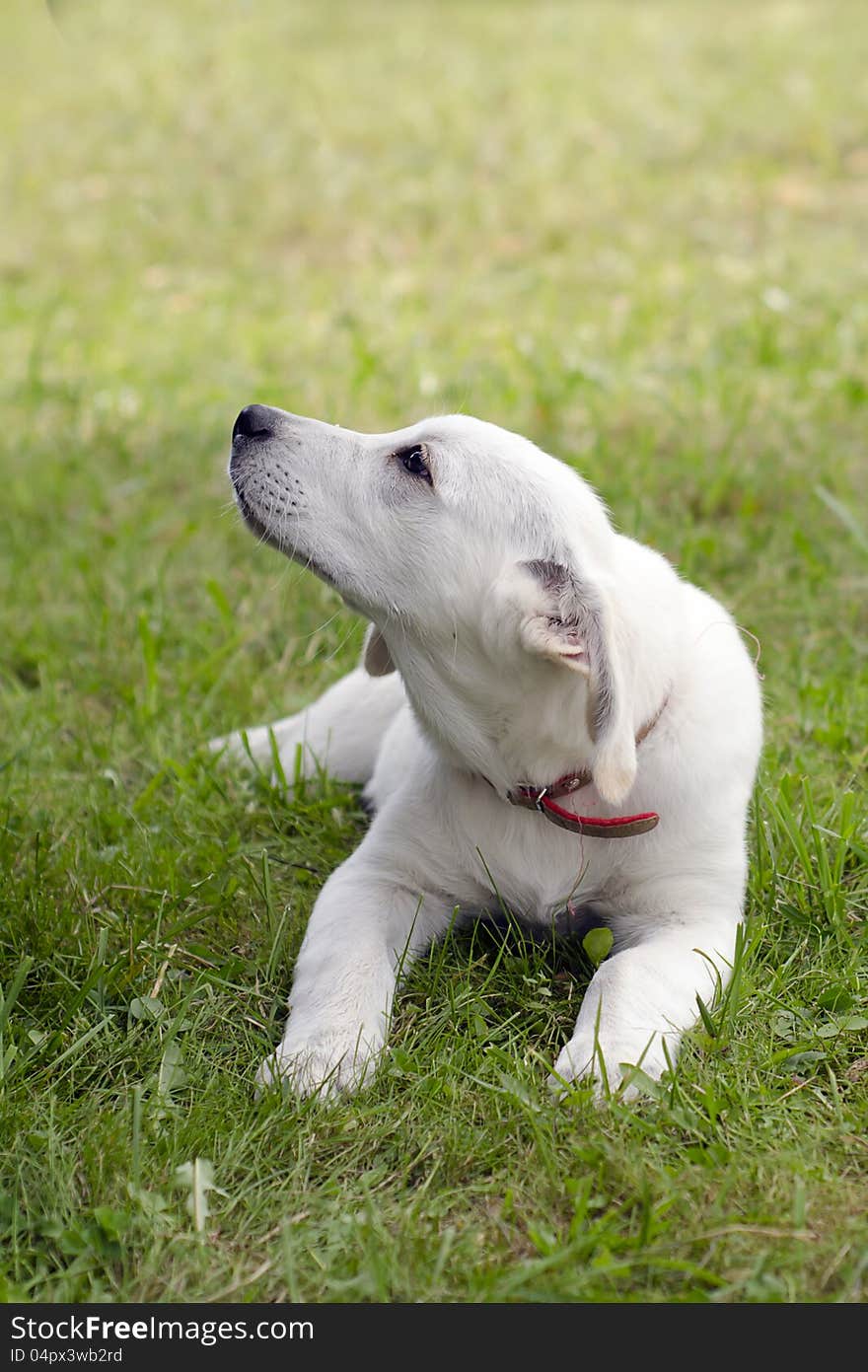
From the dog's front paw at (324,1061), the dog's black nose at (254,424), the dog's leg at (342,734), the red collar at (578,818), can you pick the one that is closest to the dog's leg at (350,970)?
the dog's front paw at (324,1061)

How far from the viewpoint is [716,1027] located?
8.71 ft

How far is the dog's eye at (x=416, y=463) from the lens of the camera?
2.86 meters

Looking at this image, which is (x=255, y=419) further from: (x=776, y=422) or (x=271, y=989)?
(x=776, y=422)

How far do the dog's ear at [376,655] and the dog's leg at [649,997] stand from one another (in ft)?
2.64

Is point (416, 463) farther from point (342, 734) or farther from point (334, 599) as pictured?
point (334, 599)

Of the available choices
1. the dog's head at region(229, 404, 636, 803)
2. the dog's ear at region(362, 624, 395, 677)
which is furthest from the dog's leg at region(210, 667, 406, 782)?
the dog's head at region(229, 404, 636, 803)

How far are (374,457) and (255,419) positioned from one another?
0.28 metres

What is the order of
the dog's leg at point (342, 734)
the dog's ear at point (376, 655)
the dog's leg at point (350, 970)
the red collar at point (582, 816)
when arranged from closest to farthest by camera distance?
the dog's leg at point (350, 970) → the red collar at point (582, 816) → the dog's ear at point (376, 655) → the dog's leg at point (342, 734)

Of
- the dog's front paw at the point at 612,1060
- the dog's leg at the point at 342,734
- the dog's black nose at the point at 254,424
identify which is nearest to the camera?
the dog's front paw at the point at 612,1060

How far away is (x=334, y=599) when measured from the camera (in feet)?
15.4

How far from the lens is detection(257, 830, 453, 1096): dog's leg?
2.61m

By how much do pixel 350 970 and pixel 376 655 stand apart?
2.35 ft

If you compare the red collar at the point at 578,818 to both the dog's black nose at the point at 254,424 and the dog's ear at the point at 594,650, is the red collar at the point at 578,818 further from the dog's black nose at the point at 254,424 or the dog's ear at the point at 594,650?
the dog's black nose at the point at 254,424
